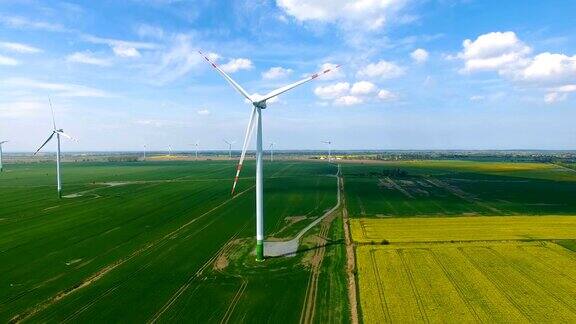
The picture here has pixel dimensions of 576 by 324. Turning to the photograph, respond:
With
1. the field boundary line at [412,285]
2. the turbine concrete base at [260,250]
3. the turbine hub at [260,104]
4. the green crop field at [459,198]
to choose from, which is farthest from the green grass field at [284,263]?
the turbine hub at [260,104]

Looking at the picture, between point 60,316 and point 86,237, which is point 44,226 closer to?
point 86,237

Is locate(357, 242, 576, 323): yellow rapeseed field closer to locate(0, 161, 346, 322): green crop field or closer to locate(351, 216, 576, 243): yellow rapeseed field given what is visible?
locate(351, 216, 576, 243): yellow rapeseed field

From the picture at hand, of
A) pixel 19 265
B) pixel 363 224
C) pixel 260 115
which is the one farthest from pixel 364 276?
pixel 19 265

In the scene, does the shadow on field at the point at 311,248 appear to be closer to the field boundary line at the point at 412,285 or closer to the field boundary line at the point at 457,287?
the field boundary line at the point at 412,285

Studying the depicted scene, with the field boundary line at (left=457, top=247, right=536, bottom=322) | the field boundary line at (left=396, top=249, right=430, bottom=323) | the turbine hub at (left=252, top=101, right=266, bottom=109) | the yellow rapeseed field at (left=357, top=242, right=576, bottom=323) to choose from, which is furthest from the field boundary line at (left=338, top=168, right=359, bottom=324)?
the turbine hub at (left=252, top=101, right=266, bottom=109)

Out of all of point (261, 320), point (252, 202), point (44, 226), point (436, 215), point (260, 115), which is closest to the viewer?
point (261, 320)

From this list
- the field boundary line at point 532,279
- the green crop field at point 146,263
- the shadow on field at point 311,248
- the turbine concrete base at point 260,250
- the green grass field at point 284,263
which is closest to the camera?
the green grass field at point 284,263
